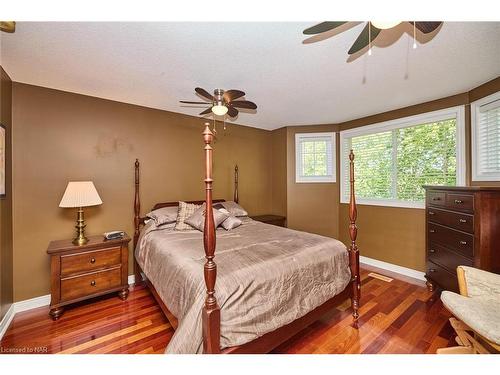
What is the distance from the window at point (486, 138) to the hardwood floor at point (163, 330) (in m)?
1.57

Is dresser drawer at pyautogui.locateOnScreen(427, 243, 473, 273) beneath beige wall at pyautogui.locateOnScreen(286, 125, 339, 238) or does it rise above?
beneath

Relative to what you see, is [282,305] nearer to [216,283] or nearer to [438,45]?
[216,283]

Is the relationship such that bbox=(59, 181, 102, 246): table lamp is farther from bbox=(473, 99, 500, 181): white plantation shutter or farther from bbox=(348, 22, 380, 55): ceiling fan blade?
bbox=(473, 99, 500, 181): white plantation shutter

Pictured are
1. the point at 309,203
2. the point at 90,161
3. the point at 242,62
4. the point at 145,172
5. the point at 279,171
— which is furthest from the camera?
the point at 279,171

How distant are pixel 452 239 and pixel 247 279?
2.31m

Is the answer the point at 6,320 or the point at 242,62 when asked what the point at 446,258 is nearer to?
the point at 242,62

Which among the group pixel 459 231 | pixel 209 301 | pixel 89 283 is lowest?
pixel 89 283

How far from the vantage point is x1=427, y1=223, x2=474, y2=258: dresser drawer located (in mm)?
2072

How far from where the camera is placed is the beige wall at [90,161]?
2375 mm

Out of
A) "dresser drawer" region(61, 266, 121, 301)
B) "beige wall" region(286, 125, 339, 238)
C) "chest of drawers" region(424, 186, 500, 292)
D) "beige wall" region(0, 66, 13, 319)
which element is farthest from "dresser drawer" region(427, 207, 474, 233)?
"beige wall" region(0, 66, 13, 319)

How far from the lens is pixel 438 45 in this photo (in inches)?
67.5

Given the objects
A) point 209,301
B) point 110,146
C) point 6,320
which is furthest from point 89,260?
point 209,301

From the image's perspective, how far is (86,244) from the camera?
92.4 inches

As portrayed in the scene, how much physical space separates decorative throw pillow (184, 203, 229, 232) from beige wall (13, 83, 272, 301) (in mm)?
712
